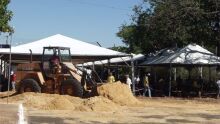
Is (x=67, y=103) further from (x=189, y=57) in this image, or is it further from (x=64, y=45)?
(x=189, y=57)

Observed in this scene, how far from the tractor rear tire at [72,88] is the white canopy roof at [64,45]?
9727 millimetres

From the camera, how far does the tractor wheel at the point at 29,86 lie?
28.1m

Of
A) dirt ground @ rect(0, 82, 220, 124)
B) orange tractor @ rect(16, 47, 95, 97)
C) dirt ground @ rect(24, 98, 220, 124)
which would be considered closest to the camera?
dirt ground @ rect(24, 98, 220, 124)

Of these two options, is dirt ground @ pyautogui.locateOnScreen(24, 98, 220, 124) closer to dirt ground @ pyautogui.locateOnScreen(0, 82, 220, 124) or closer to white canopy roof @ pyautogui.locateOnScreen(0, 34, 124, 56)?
dirt ground @ pyautogui.locateOnScreen(0, 82, 220, 124)

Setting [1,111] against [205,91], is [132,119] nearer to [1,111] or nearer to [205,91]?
[1,111]

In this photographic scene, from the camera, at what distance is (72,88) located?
26.8 m

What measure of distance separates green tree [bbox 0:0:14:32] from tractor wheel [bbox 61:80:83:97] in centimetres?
509

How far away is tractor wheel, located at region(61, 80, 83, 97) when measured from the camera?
26531mm

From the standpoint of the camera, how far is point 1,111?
2119cm

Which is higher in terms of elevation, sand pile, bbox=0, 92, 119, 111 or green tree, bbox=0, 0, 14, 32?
green tree, bbox=0, 0, 14, 32

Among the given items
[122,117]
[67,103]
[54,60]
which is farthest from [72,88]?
[122,117]

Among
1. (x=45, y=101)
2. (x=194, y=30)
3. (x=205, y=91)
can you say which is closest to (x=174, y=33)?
(x=194, y=30)

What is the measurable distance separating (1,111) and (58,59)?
6840 mm

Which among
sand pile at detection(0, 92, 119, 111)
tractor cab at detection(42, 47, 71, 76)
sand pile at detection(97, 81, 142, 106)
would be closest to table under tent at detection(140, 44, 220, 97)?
sand pile at detection(97, 81, 142, 106)
